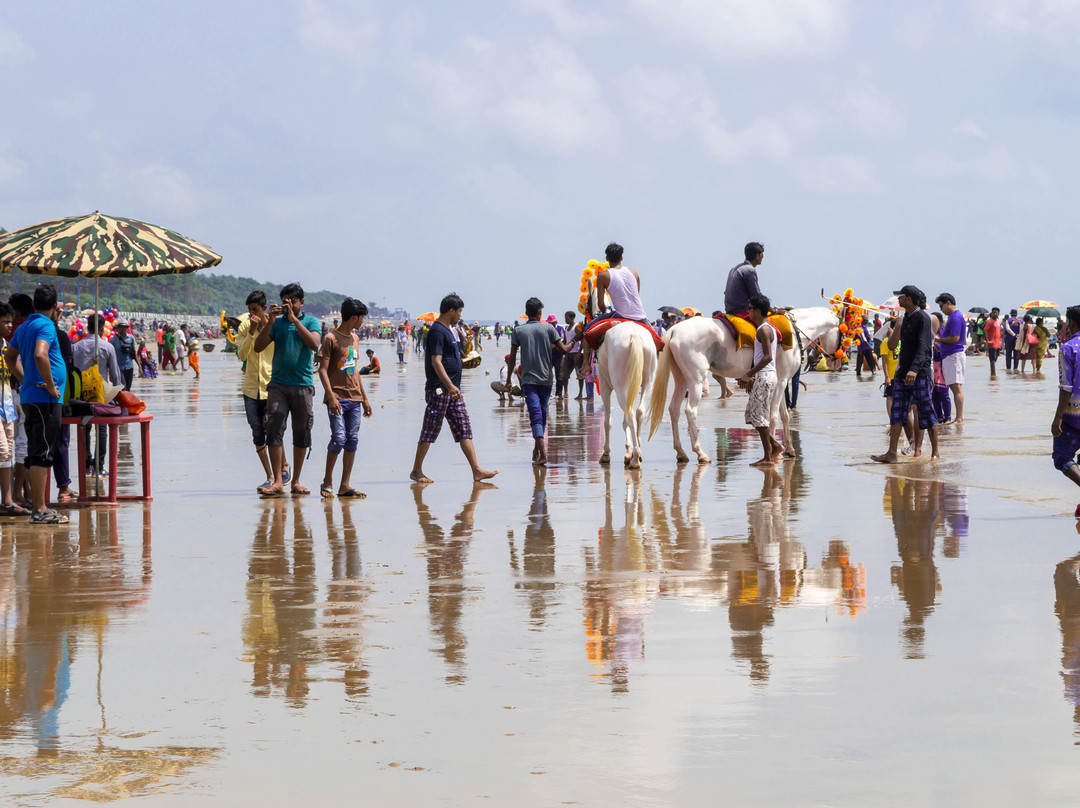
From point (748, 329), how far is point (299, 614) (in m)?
8.80

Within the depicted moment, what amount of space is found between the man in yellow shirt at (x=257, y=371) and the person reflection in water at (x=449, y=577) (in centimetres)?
169

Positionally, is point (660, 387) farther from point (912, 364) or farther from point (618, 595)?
point (618, 595)

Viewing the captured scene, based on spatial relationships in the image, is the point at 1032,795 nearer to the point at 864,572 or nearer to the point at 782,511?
the point at 864,572

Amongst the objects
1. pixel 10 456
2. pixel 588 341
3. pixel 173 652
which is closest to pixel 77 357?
pixel 10 456

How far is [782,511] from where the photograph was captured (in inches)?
430

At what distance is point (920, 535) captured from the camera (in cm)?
957

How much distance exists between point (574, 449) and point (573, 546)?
24.0 feet

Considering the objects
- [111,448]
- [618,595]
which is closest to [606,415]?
[111,448]

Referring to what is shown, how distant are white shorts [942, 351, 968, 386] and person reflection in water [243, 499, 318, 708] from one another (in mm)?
11728

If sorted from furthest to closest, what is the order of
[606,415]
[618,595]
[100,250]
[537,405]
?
[537,405] < [606,415] < [100,250] < [618,595]

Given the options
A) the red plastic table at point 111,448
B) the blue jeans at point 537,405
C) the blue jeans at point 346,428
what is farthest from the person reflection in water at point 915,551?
the red plastic table at point 111,448

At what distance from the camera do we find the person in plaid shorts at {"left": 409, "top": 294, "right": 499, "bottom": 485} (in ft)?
43.3

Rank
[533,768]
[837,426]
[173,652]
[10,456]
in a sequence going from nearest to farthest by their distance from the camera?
[533,768] < [173,652] < [10,456] < [837,426]

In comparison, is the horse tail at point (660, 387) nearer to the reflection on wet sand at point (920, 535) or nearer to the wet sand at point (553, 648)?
the wet sand at point (553, 648)
